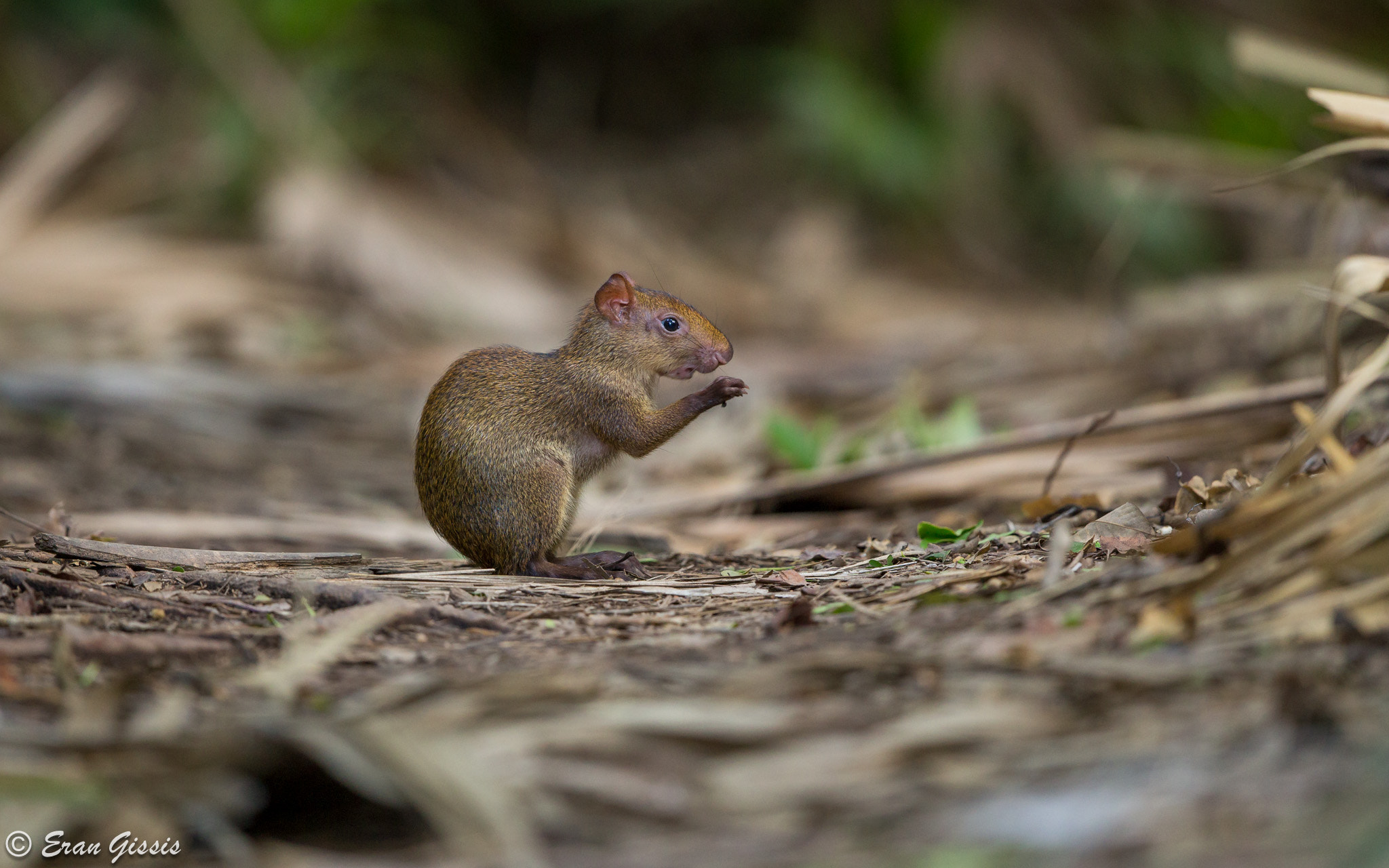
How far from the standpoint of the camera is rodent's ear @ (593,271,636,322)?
15.0 ft

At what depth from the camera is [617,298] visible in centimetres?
461

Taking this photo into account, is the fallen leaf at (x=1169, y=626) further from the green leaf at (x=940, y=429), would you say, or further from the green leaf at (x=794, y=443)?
the green leaf at (x=794, y=443)

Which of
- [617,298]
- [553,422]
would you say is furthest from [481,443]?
[617,298]

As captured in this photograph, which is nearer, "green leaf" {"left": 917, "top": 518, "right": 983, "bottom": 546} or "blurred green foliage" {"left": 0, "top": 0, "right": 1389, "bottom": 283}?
"green leaf" {"left": 917, "top": 518, "right": 983, "bottom": 546}

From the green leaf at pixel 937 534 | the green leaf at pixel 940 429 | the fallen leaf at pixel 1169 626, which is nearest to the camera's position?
the fallen leaf at pixel 1169 626

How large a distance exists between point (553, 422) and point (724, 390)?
22.5 inches

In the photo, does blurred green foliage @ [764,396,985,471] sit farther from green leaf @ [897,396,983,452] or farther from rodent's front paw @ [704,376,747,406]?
rodent's front paw @ [704,376,747,406]

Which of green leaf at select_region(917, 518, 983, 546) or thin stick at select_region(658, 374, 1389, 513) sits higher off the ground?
thin stick at select_region(658, 374, 1389, 513)

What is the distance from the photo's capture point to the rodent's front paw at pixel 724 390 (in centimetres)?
406

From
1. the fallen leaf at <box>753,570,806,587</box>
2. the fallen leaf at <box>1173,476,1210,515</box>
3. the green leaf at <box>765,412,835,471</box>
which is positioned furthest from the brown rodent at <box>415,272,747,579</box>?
the fallen leaf at <box>1173,476,1210,515</box>

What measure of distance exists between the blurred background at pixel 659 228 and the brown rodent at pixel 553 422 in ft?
2.13

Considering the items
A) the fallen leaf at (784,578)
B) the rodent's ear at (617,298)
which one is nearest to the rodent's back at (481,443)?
the rodent's ear at (617,298)

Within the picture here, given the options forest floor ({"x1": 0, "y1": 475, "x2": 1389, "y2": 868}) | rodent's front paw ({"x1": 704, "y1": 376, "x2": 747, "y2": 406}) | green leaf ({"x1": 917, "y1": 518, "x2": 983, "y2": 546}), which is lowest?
forest floor ({"x1": 0, "y1": 475, "x2": 1389, "y2": 868})

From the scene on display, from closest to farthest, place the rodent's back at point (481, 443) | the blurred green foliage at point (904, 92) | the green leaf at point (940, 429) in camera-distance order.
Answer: the rodent's back at point (481, 443), the green leaf at point (940, 429), the blurred green foliage at point (904, 92)
